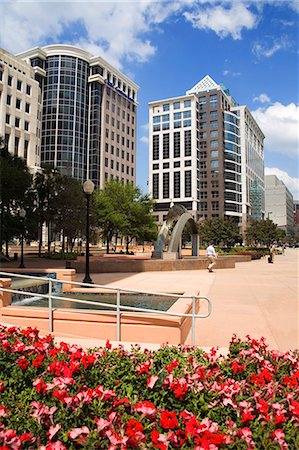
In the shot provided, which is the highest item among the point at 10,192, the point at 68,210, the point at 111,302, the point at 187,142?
the point at 187,142

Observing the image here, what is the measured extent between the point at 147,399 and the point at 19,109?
227 feet

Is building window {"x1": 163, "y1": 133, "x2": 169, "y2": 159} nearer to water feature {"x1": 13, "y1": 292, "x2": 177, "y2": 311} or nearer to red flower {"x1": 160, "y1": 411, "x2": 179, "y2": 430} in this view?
water feature {"x1": 13, "y1": 292, "x2": 177, "y2": 311}

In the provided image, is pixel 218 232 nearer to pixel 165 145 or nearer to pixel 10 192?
pixel 10 192

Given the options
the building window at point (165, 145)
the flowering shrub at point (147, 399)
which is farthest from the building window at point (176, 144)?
the flowering shrub at point (147, 399)

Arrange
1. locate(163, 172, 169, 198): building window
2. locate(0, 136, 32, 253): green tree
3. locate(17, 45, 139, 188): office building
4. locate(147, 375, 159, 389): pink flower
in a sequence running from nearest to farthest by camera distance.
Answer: locate(147, 375, 159, 389): pink flower, locate(0, 136, 32, 253): green tree, locate(17, 45, 139, 188): office building, locate(163, 172, 169, 198): building window

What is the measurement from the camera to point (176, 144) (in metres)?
111

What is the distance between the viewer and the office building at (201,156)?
10691cm

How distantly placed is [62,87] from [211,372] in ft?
278

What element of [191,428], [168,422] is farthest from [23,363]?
[191,428]

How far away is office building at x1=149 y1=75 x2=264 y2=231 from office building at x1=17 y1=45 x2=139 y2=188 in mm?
24857

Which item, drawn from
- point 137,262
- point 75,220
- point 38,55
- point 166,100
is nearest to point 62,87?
point 38,55

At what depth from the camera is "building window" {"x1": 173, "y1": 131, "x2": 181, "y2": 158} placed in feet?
361

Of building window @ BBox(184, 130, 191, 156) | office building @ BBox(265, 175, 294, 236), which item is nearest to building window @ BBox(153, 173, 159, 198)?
building window @ BBox(184, 130, 191, 156)

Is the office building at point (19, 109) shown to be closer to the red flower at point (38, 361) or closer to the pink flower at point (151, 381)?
the red flower at point (38, 361)
